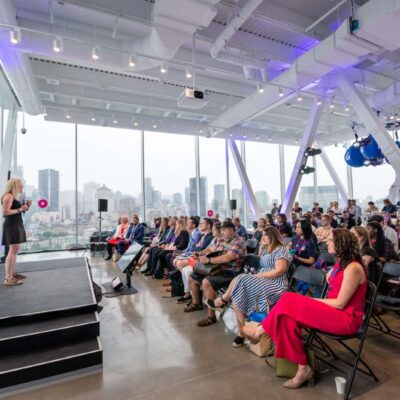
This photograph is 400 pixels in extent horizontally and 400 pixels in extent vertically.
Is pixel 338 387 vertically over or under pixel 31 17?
under

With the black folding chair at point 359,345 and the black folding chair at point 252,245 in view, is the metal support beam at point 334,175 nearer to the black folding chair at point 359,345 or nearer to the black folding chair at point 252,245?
the black folding chair at point 252,245

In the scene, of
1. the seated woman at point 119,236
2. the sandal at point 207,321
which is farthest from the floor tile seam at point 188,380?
the seated woman at point 119,236

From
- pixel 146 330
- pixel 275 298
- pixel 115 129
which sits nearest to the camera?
pixel 275 298

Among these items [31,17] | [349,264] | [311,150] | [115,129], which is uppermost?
[31,17]

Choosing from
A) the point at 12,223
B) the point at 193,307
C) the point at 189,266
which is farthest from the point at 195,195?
the point at 12,223

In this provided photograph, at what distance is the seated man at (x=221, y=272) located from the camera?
10.5ft

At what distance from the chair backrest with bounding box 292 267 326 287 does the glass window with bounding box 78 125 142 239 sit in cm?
760

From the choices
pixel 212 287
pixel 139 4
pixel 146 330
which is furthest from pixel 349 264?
pixel 139 4

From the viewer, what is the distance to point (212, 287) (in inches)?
126

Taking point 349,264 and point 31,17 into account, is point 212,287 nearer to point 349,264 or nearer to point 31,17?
point 349,264

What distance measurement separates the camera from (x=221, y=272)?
3367mm

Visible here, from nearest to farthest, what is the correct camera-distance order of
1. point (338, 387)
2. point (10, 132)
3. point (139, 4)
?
point (338, 387) < point (139, 4) < point (10, 132)

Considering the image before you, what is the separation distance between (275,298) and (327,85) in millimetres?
6501

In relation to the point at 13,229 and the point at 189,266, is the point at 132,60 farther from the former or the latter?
the point at 189,266
